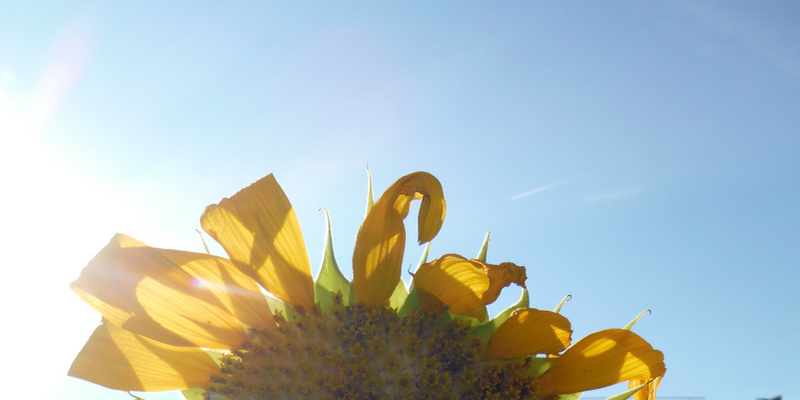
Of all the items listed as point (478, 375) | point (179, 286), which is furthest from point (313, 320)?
point (478, 375)

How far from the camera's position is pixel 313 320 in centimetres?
242

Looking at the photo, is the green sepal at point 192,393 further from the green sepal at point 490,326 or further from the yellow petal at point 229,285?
the green sepal at point 490,326

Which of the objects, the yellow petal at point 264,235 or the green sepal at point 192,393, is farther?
the green sepal at point 192,393

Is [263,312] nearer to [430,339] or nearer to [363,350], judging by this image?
[363,350]

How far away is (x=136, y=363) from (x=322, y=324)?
707 mm

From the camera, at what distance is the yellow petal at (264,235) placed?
2291mm

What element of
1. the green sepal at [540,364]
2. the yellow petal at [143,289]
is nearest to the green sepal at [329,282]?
the yellow petal at [143,289]

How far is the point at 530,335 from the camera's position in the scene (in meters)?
2.40

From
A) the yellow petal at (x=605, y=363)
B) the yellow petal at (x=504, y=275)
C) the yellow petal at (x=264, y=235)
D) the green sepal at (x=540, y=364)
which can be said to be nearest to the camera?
the yellow petal at (x=504, y=275)

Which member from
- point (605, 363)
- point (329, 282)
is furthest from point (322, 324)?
point (605, 363)

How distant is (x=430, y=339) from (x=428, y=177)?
0.63 m

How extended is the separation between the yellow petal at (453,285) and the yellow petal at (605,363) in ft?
1.44

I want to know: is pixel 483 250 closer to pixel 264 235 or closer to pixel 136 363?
pixel 264 235

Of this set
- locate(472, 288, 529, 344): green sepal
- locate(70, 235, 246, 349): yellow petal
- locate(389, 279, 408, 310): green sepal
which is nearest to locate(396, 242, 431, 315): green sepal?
locate(389, 279, 408, 310): green sepal
